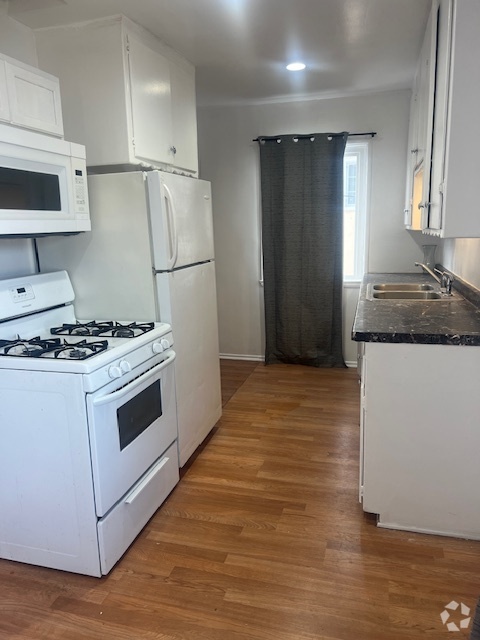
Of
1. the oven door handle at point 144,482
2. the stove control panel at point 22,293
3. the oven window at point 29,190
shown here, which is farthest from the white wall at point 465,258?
the stove control panel at point 22,293

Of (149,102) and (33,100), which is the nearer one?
(33,100)

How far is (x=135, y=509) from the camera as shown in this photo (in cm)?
204

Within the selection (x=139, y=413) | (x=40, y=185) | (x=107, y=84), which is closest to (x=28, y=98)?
(x=40, y=185)

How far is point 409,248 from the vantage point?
13.4 ft

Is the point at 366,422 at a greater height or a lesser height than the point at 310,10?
lesser

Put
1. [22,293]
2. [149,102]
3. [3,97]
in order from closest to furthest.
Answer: [3,97] → [22,293] → [149,102]

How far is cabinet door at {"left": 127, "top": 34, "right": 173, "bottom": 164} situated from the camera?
7.89ft

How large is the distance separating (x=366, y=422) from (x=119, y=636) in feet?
4.10

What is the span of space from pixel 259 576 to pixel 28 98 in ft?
7.14

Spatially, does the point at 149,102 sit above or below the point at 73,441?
above

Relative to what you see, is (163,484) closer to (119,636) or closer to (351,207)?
(119,636)

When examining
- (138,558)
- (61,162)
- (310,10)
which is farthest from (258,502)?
(310,10)

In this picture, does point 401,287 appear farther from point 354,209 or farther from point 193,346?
point 193,346

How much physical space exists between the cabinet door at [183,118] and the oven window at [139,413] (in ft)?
4.82
